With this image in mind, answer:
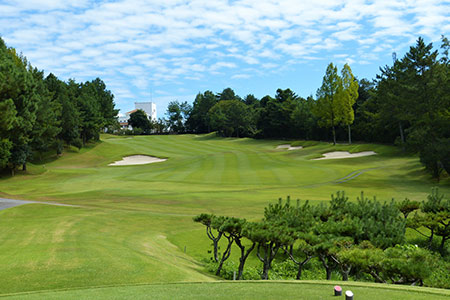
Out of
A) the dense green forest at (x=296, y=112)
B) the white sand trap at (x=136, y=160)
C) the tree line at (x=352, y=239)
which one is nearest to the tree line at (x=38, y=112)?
A: the dense green forest at (x=296, y=112)

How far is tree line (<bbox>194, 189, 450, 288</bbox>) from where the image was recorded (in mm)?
11742

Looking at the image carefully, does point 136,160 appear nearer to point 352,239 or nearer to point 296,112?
point 296,112

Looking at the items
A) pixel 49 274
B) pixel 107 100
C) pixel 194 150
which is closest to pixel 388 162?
pixel 194 150

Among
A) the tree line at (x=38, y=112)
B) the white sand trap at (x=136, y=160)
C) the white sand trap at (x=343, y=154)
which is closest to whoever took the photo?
the tree line at (x=38, y=112)

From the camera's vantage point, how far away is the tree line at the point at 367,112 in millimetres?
42938

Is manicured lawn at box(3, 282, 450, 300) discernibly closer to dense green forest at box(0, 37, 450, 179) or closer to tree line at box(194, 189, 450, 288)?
tree line at box(194, 189, 450, 288)

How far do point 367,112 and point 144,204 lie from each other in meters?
59.9

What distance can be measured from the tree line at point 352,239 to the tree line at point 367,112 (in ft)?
83.4

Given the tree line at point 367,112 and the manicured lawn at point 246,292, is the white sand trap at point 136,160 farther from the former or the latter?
the manicured lawn at point 246,292

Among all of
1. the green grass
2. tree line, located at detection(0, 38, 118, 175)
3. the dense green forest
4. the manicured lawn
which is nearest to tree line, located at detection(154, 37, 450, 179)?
the dense green forest

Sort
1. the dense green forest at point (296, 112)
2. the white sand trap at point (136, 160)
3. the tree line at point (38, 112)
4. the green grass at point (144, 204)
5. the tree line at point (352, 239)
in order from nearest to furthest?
the tree line at point (352, 239) < the green grass at point (144, 204) < the tree line at point (38, 112) < the dense green forest at point (296, 112) < the white sand trap at point (136, 160)

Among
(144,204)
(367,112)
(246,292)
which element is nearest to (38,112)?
(144,204)

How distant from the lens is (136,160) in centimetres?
6712

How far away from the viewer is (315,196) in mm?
32000
